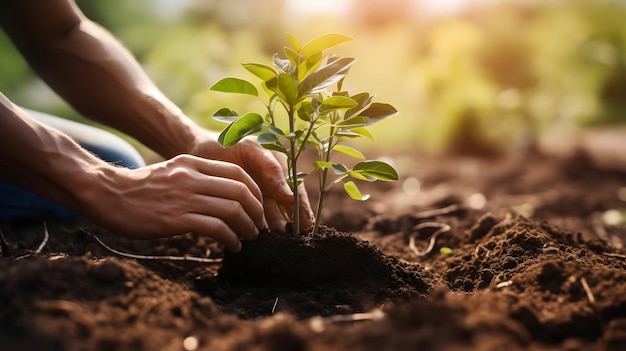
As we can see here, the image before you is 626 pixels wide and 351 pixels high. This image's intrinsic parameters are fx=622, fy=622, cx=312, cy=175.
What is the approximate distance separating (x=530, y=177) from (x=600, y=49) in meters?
3.16

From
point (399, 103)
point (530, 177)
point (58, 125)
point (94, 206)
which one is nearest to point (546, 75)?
point (399, 103)

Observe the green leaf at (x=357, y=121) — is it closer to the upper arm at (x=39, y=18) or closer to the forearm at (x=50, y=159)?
the forearm at (x=50, y=159)

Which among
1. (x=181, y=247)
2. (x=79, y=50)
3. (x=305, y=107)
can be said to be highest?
(x=79, y=50)

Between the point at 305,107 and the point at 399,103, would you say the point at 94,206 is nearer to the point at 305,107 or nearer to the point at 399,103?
the point at 305,107

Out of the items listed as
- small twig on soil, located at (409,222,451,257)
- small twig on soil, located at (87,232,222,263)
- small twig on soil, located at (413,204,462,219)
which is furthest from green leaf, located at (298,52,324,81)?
small twig on soil, located at (413,204,462,219)

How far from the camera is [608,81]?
7344 mm

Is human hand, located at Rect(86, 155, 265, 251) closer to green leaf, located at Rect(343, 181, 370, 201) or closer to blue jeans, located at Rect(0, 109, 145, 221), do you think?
green leaf, located at Rect(343, 181, 370, 201)

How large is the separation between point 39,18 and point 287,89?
135 centimetres

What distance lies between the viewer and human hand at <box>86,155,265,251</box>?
5.78ft

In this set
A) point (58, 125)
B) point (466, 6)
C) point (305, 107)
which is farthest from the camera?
point (466, 6)

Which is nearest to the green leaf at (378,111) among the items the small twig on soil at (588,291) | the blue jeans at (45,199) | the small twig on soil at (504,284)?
the small twig on soil at (504,284)

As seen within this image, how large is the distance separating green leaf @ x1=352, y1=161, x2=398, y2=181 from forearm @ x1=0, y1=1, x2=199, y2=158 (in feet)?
2.42

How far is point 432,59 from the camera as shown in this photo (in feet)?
22.4

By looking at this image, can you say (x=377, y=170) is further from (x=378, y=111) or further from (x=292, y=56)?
(x=292, y=56)
